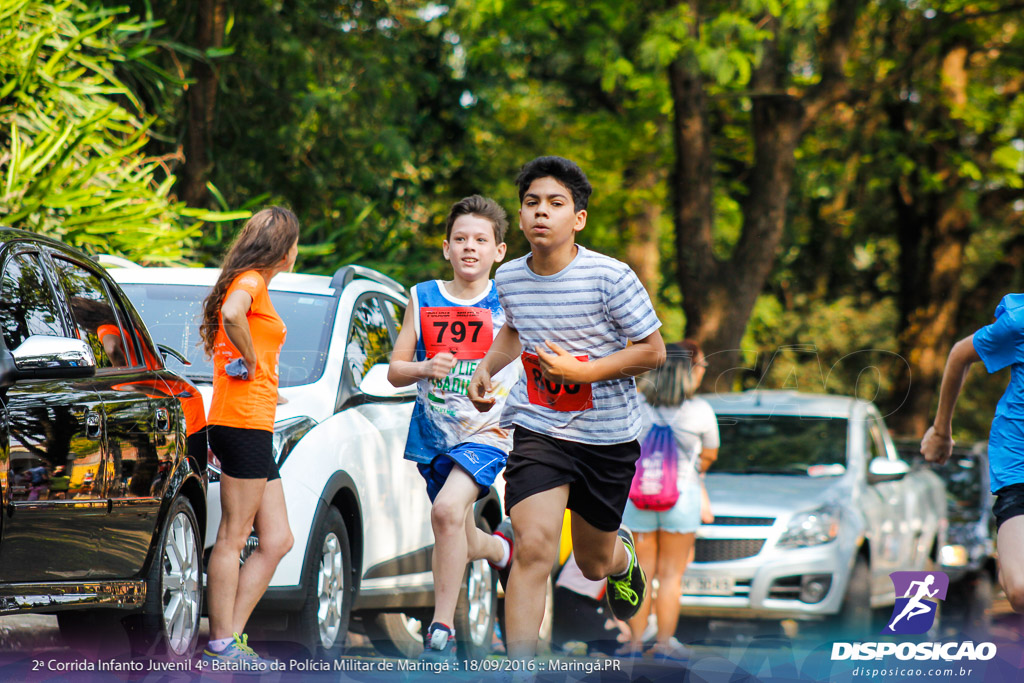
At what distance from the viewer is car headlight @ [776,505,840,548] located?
28.9ft

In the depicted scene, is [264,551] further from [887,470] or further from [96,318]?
[887,470]

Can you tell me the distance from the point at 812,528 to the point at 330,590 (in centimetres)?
416

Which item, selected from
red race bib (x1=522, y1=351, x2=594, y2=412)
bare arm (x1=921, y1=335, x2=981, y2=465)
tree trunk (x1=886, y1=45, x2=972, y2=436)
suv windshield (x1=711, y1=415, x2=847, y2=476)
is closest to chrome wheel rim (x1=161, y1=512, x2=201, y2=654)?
red race bib (x1=522, y1=351, x2=594, y2=412)

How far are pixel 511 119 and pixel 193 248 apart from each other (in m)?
13.9

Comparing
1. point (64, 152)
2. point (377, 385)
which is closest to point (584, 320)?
point (377, 385)

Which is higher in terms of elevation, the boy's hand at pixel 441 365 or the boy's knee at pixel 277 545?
the boy's hand at pixel 441 365

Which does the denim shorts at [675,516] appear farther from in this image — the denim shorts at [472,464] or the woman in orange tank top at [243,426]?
the woman in orange tank top at [243,426]

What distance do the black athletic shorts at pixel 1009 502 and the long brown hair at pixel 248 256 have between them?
306 centimetres

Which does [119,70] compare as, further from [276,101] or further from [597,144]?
[597,144]

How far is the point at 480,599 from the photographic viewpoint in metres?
7.09

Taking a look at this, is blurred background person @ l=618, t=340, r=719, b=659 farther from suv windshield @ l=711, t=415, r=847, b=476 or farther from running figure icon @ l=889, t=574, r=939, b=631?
suv windshield @ l=711, t=415, r=847, b=476

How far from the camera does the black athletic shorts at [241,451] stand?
17.4 feet

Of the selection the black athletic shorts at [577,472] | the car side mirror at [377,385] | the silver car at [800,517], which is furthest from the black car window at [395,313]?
the silver car at [800,517]

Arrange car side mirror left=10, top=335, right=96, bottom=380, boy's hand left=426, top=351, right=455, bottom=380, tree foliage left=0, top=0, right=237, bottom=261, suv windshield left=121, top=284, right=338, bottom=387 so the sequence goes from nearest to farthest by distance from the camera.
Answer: car side mirror left=10, top=335, right=96, bottom=380 → boy's hand left=426, top=351, right=455, bottom=380 → suv windshield left=121, top=284, right=338, bottom=387 → tree foliage left=0, top=0, right=237, bottom=261
